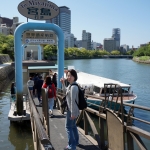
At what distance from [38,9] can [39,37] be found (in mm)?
1470

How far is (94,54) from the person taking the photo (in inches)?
7274

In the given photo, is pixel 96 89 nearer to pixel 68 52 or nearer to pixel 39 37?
pixel 39 37

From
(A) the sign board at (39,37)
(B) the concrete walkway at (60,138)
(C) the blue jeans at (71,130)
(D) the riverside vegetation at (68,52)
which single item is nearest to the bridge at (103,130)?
(B) the concrete walkway at (60,138)

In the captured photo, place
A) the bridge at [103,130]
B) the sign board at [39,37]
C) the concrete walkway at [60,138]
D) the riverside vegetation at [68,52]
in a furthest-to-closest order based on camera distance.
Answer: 1. the riverside vegetation at [68,52]
2. the sign board at [39,37]
3. the concrete walkway at [60,138]
4. the bridge at [103,130]

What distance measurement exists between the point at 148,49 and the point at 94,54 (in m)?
66.7

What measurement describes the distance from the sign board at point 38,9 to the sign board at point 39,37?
Result: 0.80 m

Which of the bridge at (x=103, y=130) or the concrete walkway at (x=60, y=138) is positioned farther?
the concrete walkway at (x=60, y=138)

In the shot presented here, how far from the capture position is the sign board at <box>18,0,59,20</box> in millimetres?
12352

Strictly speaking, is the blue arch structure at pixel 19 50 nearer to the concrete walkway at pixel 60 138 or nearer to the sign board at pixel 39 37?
the sign board at pixel 39 37

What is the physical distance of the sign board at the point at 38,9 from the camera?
12.4 meters

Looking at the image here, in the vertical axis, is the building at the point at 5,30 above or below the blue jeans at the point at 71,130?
above

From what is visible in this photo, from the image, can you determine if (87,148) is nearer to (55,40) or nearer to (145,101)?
(55,40)

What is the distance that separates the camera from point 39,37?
13.0 meters

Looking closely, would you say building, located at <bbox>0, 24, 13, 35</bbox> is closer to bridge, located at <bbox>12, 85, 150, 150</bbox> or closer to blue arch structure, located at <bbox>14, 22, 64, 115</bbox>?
blue arch structure, located at <bbox>14, 22, 64, 115</bbox>
